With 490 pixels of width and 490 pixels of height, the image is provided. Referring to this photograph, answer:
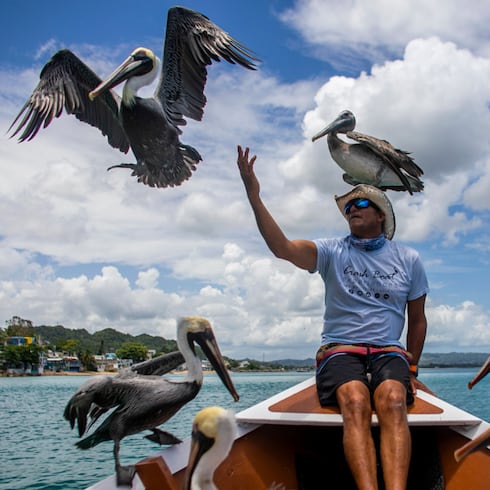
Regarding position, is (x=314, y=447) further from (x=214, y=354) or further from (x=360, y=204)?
(x=214, y=354)

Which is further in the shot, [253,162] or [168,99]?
[168,99]

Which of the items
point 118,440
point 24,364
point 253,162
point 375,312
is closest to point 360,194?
point 375,312

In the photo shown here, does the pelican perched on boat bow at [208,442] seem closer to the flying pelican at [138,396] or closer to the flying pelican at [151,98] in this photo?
the flying pelican at [138,396]

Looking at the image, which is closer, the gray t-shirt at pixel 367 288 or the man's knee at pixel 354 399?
the man's knee at pixel 354 399

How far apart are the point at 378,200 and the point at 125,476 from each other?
96.1 inches

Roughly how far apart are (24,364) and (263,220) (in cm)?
9190

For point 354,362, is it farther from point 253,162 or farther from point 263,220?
point 253,162

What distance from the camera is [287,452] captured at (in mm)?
3939

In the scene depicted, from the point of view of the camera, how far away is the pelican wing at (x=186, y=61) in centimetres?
480

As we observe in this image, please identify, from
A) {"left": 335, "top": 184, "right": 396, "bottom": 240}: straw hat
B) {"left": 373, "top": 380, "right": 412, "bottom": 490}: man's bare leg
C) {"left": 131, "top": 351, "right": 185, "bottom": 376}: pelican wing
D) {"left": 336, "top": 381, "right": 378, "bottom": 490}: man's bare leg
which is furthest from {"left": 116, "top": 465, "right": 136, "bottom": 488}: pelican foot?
{"left": 335, "top": 184, "right": 396, "bottom": 240}: straw hat

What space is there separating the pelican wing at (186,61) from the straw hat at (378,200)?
5.17 ft

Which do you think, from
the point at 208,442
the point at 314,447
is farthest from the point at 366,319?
the point at 208,442

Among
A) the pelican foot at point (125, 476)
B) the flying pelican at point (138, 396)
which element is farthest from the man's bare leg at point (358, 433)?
the pelican foot at point (125, 476)

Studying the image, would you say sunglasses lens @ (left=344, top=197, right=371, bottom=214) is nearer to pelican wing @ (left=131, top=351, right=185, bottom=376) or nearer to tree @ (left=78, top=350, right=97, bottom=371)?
pelican wing @ (left=131, top=351, right=185, bottom=376)
